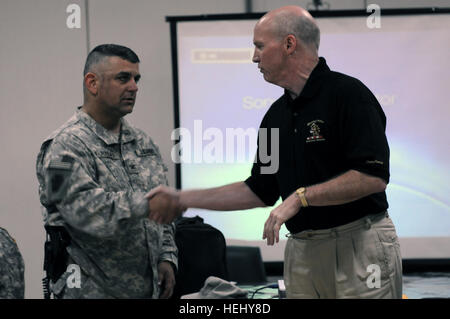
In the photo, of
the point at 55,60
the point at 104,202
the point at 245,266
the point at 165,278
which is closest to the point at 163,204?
the point at 104,202

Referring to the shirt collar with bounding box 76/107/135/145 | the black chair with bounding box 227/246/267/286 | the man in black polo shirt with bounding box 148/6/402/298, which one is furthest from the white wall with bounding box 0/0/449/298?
the man in black polo shirt with bounding box 148/6/402/298

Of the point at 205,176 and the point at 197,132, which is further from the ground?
the point at 197,132

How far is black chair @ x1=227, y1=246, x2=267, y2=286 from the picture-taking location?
12.1 ft

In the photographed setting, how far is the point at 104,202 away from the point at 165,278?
0.49 m

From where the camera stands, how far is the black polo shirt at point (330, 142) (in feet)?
6.08

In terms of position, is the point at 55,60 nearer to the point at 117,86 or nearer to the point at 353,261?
the point at 117,86

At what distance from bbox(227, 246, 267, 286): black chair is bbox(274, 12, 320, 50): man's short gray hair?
190cm

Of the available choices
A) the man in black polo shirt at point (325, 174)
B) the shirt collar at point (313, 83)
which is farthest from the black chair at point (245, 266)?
the shirt collar at point (313, 83)

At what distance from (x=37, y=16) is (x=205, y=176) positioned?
180 centimetres

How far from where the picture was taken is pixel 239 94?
438cm

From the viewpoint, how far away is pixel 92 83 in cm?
233
